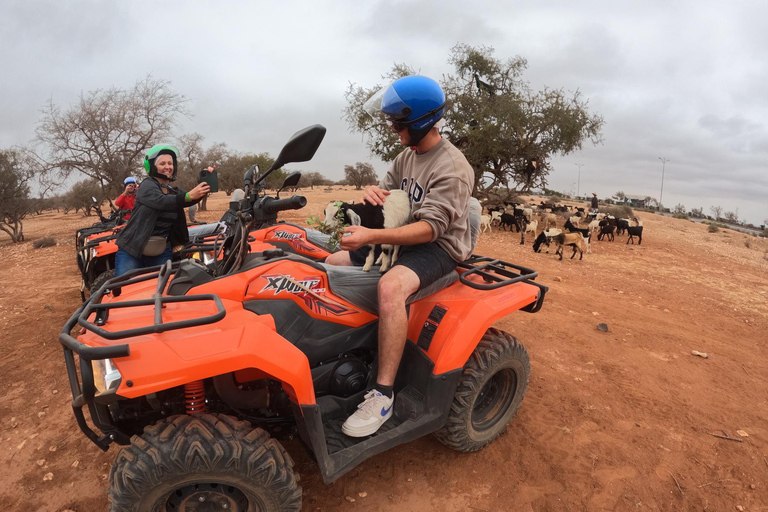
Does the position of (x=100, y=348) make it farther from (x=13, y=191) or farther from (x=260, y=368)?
(x=13, y=191)

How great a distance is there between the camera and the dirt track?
2475 millimetres

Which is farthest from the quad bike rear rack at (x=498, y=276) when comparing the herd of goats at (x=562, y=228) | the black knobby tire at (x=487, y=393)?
the herd of goats at (x=562, y=228)

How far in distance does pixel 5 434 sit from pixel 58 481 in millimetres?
870

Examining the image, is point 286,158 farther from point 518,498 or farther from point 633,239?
point 633,239

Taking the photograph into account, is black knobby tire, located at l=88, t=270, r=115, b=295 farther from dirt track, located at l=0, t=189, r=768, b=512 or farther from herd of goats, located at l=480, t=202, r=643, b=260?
herd of goats, located at l=480, t=202, r=643, b=260

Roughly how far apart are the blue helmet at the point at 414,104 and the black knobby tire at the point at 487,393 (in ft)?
4.78

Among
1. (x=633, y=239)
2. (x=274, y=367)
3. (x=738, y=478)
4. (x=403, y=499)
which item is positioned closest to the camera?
(x=274, y=367)

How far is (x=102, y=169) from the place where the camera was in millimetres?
16938

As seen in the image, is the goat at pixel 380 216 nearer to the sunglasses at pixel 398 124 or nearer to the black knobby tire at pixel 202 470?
the sunglasses at pixel 398 124

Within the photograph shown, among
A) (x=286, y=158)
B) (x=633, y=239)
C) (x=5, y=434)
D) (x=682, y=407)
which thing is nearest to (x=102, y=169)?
(x=5, y=434)

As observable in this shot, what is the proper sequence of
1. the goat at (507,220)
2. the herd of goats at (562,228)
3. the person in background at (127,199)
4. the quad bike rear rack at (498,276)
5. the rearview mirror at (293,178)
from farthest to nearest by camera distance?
the goat at (507,220) < the herd of goats at (562,228) < the person in background at (127,199) < the quad bike rear rack at (498,276) < the rearview mirror at (293,178)

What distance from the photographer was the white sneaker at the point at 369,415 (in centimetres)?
221

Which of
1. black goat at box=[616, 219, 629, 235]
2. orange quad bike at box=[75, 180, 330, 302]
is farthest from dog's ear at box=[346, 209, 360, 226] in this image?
black goat at box=[616, 219, 629, 235]

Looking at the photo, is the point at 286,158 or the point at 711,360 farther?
the point at 711,360
